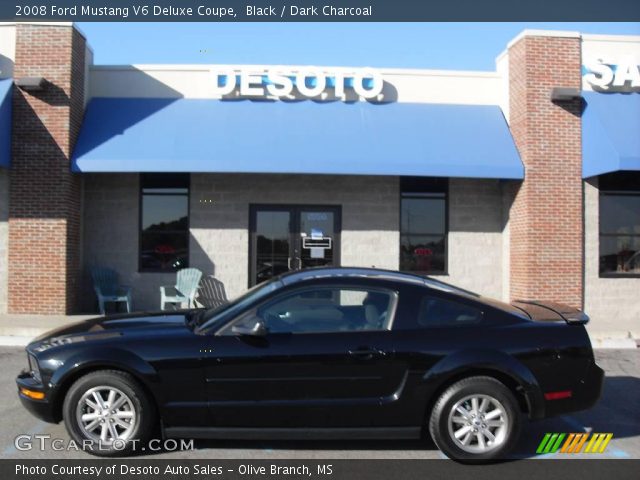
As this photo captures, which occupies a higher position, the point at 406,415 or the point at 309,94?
the point at 309,94

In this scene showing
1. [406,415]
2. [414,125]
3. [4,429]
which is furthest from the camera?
[414,125]

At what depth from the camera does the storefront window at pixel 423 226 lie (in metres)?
12.3

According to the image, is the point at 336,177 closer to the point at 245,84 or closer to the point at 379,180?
the point at 379,180

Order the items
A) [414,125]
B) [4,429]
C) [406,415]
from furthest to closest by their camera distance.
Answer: [414,125] → [4,429] → [406,415]

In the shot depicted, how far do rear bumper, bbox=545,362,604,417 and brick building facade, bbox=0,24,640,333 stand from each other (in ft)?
21.8

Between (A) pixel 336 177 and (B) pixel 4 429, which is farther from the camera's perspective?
(A) pixel 336 177

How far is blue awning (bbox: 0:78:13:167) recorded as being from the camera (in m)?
10.7

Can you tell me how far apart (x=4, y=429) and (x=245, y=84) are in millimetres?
8299

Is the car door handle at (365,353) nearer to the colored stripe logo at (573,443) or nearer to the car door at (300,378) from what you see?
the car door at (300,378)

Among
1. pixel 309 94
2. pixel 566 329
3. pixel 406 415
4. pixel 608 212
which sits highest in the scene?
pixel 309 94

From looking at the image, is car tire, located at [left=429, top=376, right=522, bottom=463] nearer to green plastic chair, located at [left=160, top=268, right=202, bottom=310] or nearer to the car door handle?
the car door handle

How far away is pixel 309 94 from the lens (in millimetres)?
11961

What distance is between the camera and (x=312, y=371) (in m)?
4.58

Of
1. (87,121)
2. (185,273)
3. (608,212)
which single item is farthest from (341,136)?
(608,212)
